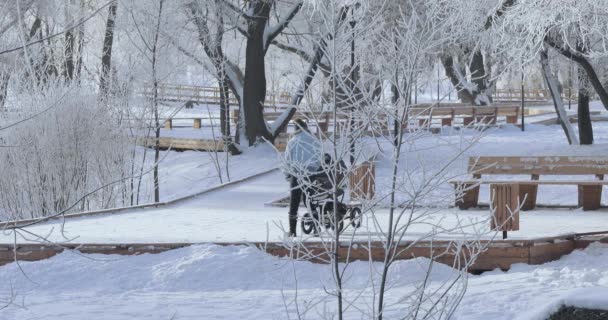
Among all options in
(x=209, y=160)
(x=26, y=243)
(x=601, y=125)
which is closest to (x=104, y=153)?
(x=209, y=160)

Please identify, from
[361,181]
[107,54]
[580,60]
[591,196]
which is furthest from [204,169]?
[361,181]

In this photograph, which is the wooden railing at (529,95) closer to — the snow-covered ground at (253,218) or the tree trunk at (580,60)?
the tree trunk at (580,60)

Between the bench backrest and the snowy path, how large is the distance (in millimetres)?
746

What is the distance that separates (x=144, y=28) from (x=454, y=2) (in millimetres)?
11583

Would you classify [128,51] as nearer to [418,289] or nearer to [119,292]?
[119,292]

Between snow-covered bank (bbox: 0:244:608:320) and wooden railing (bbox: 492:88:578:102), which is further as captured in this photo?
wooden railing (bbox: 492:88:578:102)

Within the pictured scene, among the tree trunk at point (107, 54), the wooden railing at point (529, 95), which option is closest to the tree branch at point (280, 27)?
the tree trunk at point (107, 54)

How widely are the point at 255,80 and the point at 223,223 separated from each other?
1411 centimetres

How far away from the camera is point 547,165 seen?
682 inches

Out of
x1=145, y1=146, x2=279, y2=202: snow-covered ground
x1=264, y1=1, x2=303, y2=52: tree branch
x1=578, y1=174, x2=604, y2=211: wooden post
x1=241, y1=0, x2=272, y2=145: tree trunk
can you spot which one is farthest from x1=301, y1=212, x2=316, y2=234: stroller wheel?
x1=241, y1=0, x2=272, y2=145: tree trunk

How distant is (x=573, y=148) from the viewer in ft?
91.0

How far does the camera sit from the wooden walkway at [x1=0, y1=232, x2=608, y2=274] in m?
12.3

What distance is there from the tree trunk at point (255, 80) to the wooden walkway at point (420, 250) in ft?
Answer: 52.8

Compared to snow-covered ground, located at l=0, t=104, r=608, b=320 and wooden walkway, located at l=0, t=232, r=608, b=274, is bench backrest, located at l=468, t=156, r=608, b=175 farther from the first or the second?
wooden walkway, located at l=0, t=232, r=608, b=274
